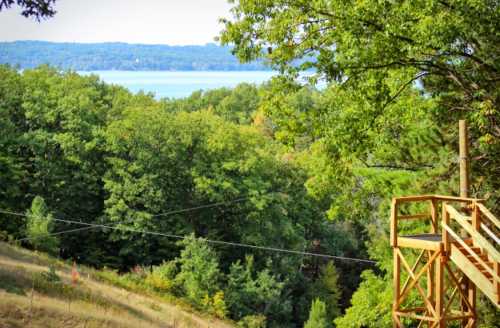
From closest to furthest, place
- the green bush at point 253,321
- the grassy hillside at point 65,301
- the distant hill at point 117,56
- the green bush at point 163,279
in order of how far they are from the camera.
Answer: the grassy hillside at point 65,301 → the green bush at point 163,279 → the green bush at point 253,321 → the distant hill at point 117,56

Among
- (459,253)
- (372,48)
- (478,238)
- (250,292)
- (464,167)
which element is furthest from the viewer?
(250,292)

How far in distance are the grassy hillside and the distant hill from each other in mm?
27726

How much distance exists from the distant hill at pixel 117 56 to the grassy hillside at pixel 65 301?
27726mm

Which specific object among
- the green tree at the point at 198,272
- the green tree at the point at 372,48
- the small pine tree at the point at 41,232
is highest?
the green tree at the point at 372,48

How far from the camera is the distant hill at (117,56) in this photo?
71438 millimetres

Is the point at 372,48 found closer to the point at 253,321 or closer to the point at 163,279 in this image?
the point at 253,321

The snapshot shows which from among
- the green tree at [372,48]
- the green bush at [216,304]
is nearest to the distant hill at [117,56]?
the green bush at [216,304]

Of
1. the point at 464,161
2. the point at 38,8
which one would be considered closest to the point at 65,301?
the point at 38,8

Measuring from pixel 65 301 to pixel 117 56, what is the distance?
98951 mm

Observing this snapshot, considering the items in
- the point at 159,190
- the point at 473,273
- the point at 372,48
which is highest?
the point at 372,48

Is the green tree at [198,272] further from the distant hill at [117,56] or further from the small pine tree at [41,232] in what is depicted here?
the distant hill at [117,56]

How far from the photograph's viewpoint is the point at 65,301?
19984mm

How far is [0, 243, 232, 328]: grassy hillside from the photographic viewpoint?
1661cm

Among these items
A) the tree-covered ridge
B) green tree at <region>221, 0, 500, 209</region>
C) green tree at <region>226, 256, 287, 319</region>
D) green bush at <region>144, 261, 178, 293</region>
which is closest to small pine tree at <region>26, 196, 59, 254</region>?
the tree-covered ridge
